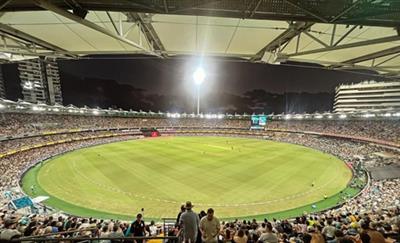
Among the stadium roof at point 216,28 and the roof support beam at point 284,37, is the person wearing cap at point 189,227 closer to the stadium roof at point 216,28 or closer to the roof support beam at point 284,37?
the stadium roof at point 216,28

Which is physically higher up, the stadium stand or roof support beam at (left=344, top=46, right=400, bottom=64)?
roof support beam at (left=344, top=46, right=400, bottom=64)

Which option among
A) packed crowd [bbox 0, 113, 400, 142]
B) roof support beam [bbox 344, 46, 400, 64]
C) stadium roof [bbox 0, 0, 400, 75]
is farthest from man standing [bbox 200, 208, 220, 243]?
packed crowd [bbox 0, 113, 400, 142]

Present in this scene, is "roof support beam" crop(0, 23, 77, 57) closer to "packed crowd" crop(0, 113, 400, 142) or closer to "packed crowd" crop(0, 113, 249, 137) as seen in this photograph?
"packed crowd" crop(0, 113, 400, 142)

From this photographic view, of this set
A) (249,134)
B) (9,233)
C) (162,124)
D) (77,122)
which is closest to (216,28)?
(9,233)

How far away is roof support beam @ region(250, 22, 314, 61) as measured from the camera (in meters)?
5.11

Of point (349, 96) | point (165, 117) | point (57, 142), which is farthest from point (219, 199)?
point (349, 96)

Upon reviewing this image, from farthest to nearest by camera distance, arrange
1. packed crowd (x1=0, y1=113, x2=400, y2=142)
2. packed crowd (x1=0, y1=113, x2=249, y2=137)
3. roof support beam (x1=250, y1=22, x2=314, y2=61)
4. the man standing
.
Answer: packed crowd (x1=0, y1=113, x2=400, y2=142)
packed crowd (x1=0, y1=113, x2=249, y2=137)
roof support beam (x1=250, y1=22, x2=314, y2=61)
the man standing

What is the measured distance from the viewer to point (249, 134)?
6869 cm

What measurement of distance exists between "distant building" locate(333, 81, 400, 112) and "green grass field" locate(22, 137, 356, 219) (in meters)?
70.0

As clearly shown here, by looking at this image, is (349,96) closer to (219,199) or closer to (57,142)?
(219,199)

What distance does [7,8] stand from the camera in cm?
344

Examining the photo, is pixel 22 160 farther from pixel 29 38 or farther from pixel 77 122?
pixel 29 38

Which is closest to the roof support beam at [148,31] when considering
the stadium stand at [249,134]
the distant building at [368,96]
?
the stadium stand at [249,134]

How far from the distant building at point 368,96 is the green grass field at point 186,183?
2754 inches
